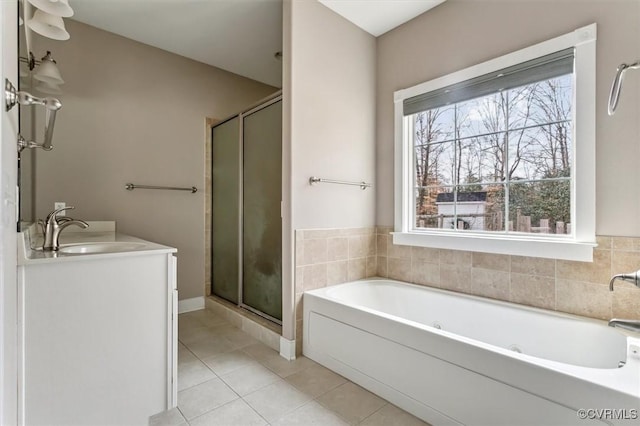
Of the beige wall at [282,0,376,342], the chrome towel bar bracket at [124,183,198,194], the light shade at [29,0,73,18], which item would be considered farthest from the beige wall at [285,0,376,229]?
the chrome towel bar bracket at [124,183,198,194]

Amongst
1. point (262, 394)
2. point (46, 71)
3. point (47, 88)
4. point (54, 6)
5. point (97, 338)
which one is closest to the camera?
point (97, 338)

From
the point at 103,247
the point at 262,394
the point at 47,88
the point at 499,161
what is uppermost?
the point at 47,88

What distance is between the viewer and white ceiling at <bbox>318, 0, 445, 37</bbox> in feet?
7.63

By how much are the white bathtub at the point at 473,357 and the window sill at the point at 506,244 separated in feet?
1.09

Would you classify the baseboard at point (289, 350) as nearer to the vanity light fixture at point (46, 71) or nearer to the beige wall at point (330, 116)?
the beige wall at point (330, 116)

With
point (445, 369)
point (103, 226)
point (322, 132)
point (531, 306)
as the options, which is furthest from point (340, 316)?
point (103, 226)

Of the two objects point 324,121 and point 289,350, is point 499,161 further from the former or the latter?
point 289,350

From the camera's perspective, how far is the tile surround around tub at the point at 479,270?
1.64 metres

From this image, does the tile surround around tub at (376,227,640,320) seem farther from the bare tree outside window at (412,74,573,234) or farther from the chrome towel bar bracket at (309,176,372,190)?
the chrome towel bar bracket at (309,176,372,190)

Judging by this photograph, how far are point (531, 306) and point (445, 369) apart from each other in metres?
0.86

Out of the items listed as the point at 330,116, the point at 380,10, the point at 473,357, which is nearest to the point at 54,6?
the point at 330,116

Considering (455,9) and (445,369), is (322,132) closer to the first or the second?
(455,9)

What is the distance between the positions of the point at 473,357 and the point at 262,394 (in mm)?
1139

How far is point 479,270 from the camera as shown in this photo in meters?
2.14
